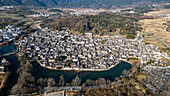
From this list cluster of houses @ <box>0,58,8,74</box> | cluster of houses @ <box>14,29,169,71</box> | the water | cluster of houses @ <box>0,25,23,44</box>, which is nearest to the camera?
the water

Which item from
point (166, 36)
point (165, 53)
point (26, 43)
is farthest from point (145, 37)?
point (26, 43)

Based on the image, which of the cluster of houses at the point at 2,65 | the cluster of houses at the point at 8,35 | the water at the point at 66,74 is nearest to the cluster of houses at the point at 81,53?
the water at the point at 66,74

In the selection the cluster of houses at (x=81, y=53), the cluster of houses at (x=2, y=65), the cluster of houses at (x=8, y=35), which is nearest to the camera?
the cluster of houses at (x=2, y=65)

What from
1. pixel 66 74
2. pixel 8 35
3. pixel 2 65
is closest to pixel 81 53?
pixel 66 74

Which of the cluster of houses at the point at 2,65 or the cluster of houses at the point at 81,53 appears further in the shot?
the cluster of houses at the point at 81,53

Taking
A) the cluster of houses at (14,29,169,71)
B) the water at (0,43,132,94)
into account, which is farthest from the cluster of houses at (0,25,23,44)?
the water at (0,43,132,94)

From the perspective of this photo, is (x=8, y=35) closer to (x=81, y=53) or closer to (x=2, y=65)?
(x=2, y=65)

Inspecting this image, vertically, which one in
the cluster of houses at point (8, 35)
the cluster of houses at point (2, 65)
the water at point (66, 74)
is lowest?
the water at point (66, 74)

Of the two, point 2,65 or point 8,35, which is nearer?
point 2,65

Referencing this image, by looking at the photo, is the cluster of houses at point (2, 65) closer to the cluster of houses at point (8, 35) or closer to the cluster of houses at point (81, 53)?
the cluster of houses at point (81, 53)

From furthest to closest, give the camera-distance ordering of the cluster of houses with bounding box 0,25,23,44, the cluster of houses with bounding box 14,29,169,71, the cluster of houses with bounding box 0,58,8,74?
the cluster of houses with bounding box 0,25,23,44
the cluster of houses with bounding box 14,29,169,71
the cluster of houses with bounding box 0,58,8,74

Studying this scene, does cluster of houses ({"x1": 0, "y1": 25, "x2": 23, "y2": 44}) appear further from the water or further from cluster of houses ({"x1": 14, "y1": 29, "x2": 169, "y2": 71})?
the water

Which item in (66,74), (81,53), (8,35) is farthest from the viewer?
(8,35)
